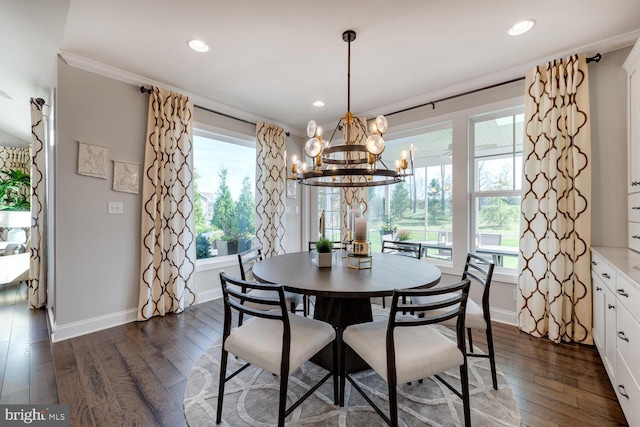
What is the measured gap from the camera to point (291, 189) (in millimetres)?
4578

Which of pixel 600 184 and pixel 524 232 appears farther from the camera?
pixel 524 232

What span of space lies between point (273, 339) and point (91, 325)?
90.5 inches

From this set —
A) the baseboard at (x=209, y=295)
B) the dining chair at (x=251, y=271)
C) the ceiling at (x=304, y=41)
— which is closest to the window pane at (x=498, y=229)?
the ceiling at (x=304, y=41)

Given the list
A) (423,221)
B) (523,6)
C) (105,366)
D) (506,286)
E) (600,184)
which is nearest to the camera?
(523,6)

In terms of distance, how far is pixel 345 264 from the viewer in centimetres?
219

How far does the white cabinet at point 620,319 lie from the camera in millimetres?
1362

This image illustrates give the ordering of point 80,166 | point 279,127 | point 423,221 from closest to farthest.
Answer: point 80,166
point 423,221
point 279,127

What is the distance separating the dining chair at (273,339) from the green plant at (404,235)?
2.31m

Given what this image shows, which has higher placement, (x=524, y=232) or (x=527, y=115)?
(x=527, y=115)

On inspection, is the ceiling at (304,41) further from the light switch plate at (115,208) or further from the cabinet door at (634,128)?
the light switch plate at (115,208)

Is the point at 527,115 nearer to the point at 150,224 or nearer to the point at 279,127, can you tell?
the point at 279,127

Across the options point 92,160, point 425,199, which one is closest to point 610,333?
point 425,199

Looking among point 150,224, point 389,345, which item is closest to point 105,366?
point 150,224

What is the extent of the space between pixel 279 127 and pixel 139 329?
321cm
